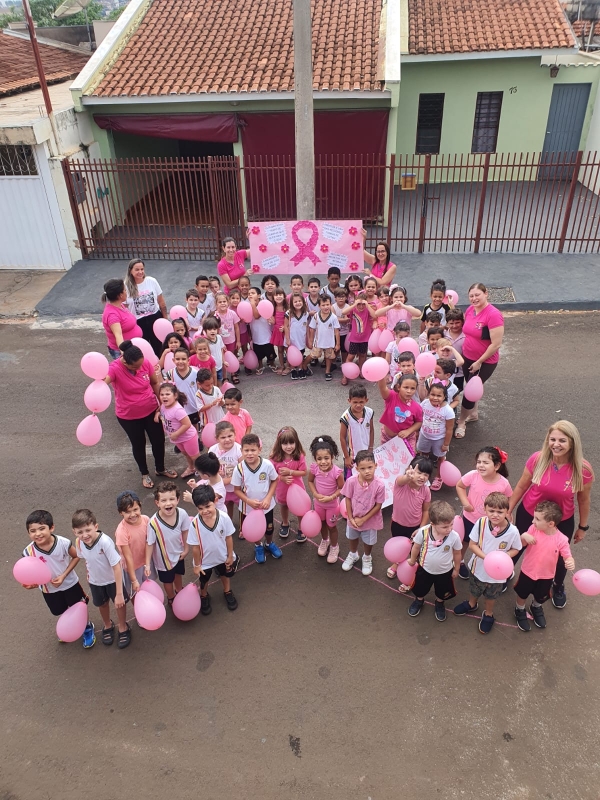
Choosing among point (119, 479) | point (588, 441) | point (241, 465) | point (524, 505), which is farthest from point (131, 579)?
point (588, 441)

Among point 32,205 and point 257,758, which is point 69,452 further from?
point 32,205

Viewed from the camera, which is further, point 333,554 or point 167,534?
point 333,554

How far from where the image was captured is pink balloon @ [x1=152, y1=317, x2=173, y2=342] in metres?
6.71

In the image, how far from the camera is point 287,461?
188 inches

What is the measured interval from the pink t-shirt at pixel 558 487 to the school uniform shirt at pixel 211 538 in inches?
85.1

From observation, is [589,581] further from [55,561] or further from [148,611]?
[55,561]

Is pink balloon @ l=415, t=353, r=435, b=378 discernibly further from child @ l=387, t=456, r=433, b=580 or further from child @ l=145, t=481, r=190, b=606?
child @ l=145, t=481, r=190, b=606

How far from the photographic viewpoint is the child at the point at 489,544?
12.5 feet

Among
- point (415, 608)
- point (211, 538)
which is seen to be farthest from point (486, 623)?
point (211, 538)

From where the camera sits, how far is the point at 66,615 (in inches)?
160

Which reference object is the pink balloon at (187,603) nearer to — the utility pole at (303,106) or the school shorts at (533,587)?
the school shorts at (533,587)

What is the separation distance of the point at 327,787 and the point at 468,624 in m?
1.54

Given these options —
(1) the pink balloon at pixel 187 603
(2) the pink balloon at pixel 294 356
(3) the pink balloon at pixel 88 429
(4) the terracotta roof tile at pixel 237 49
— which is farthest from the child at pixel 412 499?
(4) the terracotta roof tile at pixel 237 49

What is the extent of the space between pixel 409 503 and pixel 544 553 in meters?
0.97
